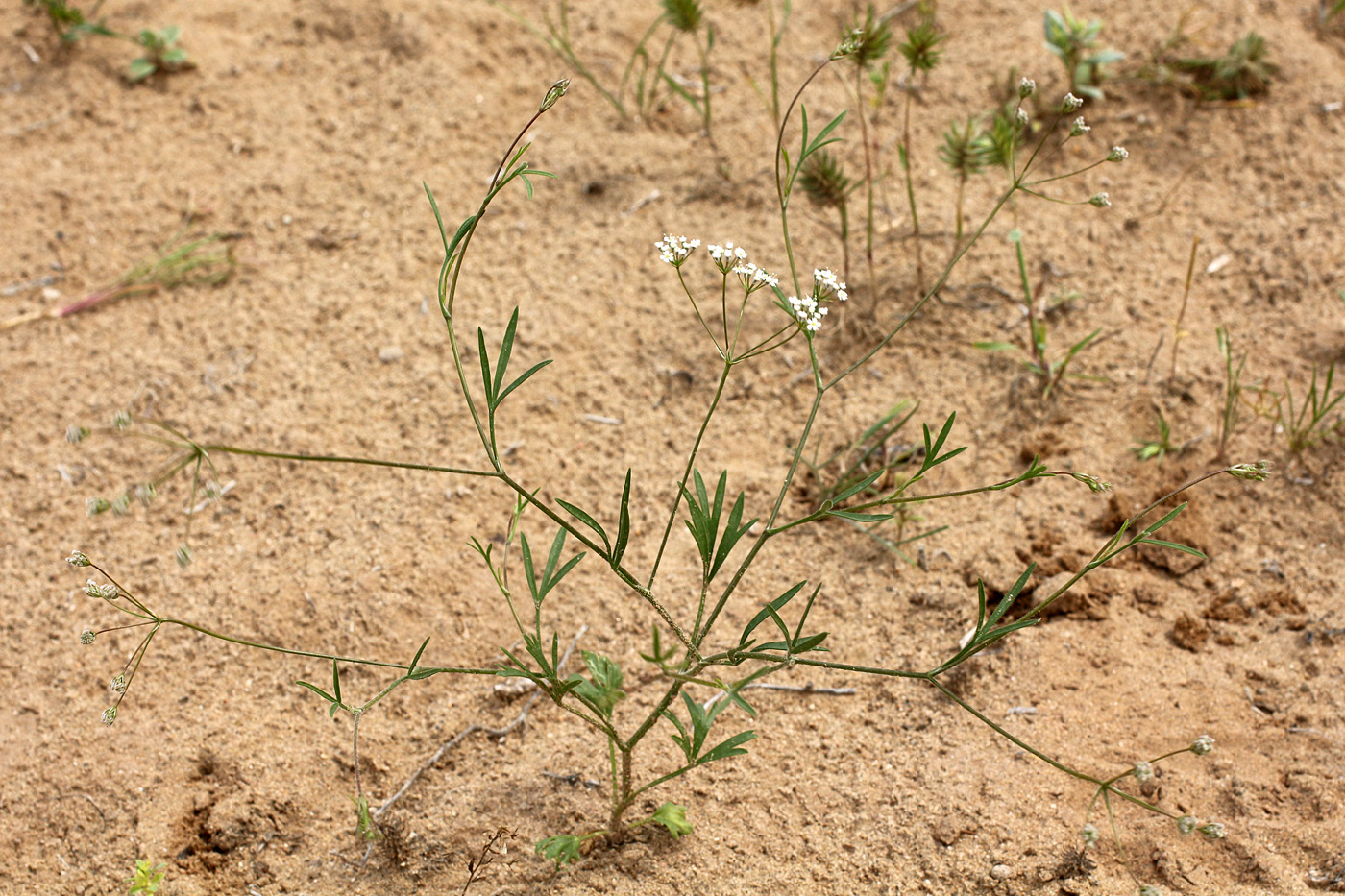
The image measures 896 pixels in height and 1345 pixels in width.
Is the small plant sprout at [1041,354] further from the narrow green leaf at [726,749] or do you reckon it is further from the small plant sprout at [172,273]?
the small plant sprout at [172,273]

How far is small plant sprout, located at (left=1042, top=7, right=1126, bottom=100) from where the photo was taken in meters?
2.96

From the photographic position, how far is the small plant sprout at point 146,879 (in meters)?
1.73

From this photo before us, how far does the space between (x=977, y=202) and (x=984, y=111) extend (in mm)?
373

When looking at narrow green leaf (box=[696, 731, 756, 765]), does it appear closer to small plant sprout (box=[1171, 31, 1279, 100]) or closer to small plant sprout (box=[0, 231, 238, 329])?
small plant sprout (box=[0, 231, 238, 329])

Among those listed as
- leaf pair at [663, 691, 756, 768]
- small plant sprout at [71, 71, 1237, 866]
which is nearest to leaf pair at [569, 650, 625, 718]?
small plant sprout at [71, 71, 1237, 866]

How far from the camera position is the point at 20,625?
2.18 meters

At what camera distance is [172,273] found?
2859 millimetres

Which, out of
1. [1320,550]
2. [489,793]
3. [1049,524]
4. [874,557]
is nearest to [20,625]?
[489,793]

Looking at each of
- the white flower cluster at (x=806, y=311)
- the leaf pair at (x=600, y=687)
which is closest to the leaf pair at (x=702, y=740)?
the leaf pair at (x=600, y=687)

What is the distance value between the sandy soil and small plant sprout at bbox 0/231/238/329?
48mm

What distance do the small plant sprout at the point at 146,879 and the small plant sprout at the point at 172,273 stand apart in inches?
67.8

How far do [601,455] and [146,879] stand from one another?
4.31 feet

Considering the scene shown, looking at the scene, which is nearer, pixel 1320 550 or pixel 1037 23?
pixel 1320 550

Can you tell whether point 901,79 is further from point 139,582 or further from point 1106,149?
point 139,582
